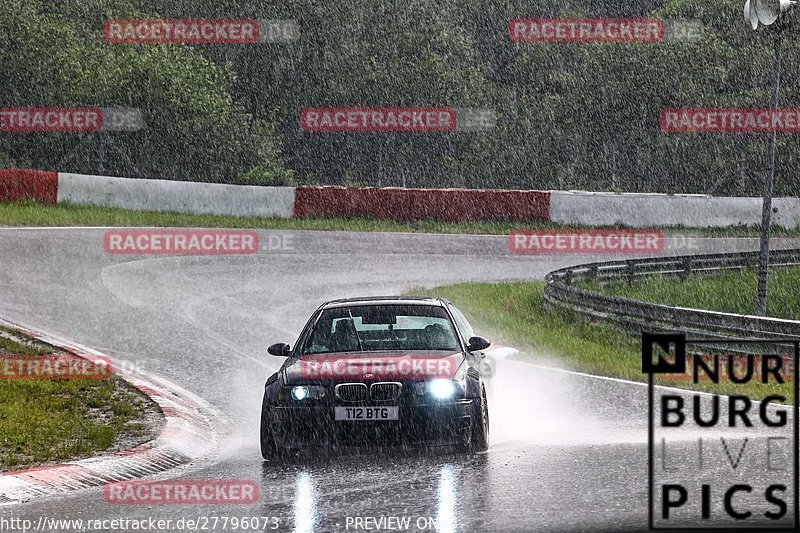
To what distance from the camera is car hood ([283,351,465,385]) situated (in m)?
9.31

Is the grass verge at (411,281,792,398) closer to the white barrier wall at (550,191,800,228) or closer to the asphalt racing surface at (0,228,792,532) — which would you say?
the asphalt racing surface at (0,228,792,532)

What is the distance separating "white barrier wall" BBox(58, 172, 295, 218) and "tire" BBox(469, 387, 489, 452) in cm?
2261

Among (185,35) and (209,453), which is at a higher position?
(185,35)

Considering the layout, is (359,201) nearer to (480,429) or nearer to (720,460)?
(480,429)

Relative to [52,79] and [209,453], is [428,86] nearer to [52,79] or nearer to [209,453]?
[52,79]

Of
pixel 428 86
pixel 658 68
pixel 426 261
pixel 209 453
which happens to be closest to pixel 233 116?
pixel 428 86

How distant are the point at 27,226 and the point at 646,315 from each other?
591 inches

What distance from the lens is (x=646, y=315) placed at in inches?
707

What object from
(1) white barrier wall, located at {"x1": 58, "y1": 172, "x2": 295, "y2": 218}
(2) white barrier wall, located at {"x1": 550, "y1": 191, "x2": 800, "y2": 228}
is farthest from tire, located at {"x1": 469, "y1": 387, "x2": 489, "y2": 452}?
(2) white barrier wall, located at {"x1": 550, "y1": 191, "x2": 800, "y2": 228}

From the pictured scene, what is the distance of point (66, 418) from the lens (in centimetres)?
1124

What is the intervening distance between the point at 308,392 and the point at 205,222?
841 inches

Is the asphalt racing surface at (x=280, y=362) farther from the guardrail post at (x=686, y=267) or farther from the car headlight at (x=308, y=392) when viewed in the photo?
the guardrail post at (x=686, y=267)

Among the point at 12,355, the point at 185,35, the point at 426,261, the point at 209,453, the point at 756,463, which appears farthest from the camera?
the point at 185,35

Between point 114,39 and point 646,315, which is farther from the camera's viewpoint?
point 114,39
